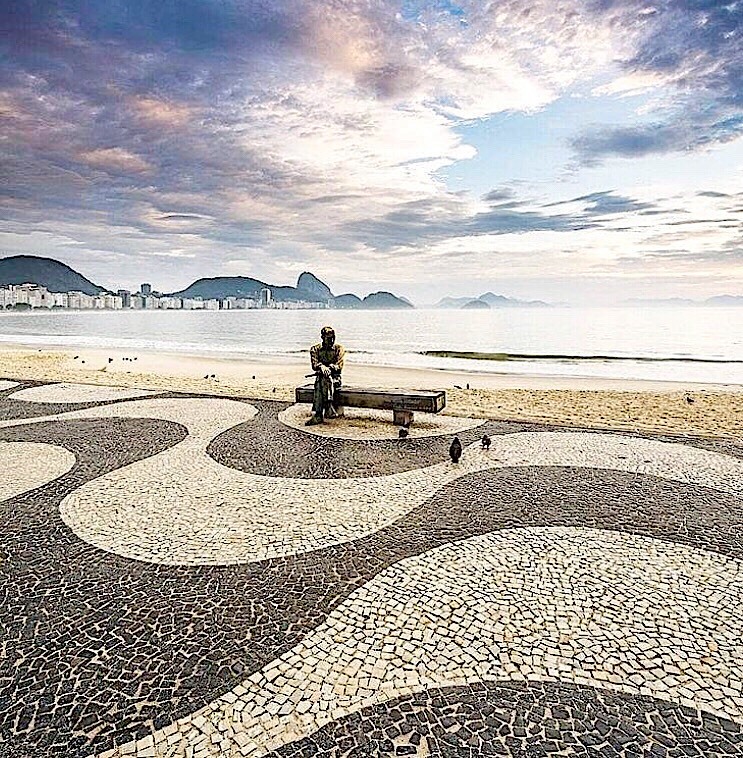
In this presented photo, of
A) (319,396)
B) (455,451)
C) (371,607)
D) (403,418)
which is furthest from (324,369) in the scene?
(371,607)

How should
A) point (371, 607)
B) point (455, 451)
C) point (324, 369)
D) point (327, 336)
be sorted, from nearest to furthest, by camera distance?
point (371, 607), point (455, 451), point (327, 336), point (324, 369)

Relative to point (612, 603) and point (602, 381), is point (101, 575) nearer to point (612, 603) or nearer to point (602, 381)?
point (612, 603)

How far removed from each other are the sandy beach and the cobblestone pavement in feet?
13.9

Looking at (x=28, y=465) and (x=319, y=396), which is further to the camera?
(x=319, y=396)

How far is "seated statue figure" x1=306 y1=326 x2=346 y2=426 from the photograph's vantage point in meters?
8.92

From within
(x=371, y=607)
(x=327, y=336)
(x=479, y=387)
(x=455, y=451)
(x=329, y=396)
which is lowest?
(x=479, y=387)

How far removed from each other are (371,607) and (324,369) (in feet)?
18.4

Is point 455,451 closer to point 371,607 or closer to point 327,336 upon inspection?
point 327,336

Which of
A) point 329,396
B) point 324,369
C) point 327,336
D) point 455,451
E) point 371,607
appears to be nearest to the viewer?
point 371,607

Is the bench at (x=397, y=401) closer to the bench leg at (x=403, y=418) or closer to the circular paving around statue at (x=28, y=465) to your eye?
the bench leg at (x=403, y=418)

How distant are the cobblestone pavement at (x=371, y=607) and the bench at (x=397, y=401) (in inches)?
72.0

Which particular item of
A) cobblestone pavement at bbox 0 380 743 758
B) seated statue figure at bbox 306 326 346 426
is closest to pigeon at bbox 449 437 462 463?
cobblestone pavement at bbox 0 380 743 758

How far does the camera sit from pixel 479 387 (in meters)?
17.5

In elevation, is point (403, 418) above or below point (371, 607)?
above
